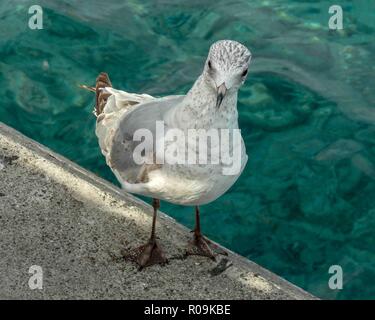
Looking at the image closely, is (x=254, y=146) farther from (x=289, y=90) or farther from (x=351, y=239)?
(x=351, y=239)

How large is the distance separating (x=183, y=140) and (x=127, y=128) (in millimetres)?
479

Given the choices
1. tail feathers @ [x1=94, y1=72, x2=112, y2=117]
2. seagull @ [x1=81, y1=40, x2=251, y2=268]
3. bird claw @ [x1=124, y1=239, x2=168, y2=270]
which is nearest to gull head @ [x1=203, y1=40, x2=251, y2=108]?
seagull @ [x1=81, y1=40, x2=251, y2=268]

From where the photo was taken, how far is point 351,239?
4922mm

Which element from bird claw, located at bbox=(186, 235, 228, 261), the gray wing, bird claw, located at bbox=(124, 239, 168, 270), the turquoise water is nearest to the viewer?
the gray wing

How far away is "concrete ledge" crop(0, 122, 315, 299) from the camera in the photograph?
136 inches

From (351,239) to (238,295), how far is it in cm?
163

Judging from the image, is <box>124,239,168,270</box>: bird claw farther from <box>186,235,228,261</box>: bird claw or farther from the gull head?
the gull head

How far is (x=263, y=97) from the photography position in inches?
232

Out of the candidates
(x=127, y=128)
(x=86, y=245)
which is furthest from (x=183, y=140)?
(x=86, y=245)

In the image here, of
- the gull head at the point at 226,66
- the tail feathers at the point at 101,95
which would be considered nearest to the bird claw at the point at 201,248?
the tail feathers at the point at 101,95

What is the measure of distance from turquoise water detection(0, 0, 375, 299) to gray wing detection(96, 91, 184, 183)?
1452 millimetres

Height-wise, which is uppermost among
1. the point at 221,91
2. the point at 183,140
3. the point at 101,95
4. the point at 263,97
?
the point at 221,91

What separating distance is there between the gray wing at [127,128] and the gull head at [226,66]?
0.39 m

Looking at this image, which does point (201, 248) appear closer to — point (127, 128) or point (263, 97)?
point (127, 128)
